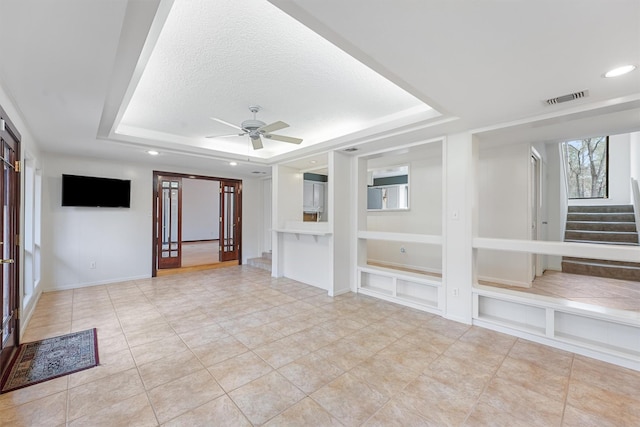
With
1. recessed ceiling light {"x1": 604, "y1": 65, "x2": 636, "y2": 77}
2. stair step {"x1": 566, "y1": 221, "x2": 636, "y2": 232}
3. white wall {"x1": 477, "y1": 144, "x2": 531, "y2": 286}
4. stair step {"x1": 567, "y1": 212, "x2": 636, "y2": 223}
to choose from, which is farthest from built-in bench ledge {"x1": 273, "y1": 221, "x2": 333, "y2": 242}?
stair step {"x1": 567, "y1": 212, "x2": 636, "y2": 223}

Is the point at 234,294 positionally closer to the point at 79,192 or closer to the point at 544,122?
the point at 79,192

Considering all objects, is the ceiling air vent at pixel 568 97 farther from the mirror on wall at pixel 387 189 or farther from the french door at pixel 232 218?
the french door at pixel 232 218

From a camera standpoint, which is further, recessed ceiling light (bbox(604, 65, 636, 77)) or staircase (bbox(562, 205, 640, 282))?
staircase (bbox(562, 205, 640, 282))

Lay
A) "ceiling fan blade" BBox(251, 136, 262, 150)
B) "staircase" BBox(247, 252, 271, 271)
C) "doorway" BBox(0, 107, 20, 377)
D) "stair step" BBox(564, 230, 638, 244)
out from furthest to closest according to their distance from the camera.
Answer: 1. "staircase" BBox(247, 252, 271, 271)
2. "stair step" BBox(564, 230, 638, 244)
3. "ceiling fan blade" BBox(251, 136, 262, 150)
4. "doorway" BBox(0, 107, 20, 377)

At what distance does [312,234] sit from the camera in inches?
192

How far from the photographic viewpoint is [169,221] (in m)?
6.00

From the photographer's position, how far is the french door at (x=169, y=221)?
19.1ft

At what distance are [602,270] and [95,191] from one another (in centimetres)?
895

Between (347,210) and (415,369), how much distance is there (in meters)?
2.70

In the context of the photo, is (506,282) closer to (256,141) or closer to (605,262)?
(605,262)

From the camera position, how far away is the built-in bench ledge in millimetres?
4604

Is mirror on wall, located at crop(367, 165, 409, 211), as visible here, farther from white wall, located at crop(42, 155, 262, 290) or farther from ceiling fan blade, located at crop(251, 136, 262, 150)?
white wall, located at crop(42, 155, 262, 290)

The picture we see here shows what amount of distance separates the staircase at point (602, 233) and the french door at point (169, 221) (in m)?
7.80

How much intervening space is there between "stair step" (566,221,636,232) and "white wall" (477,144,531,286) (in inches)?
119
